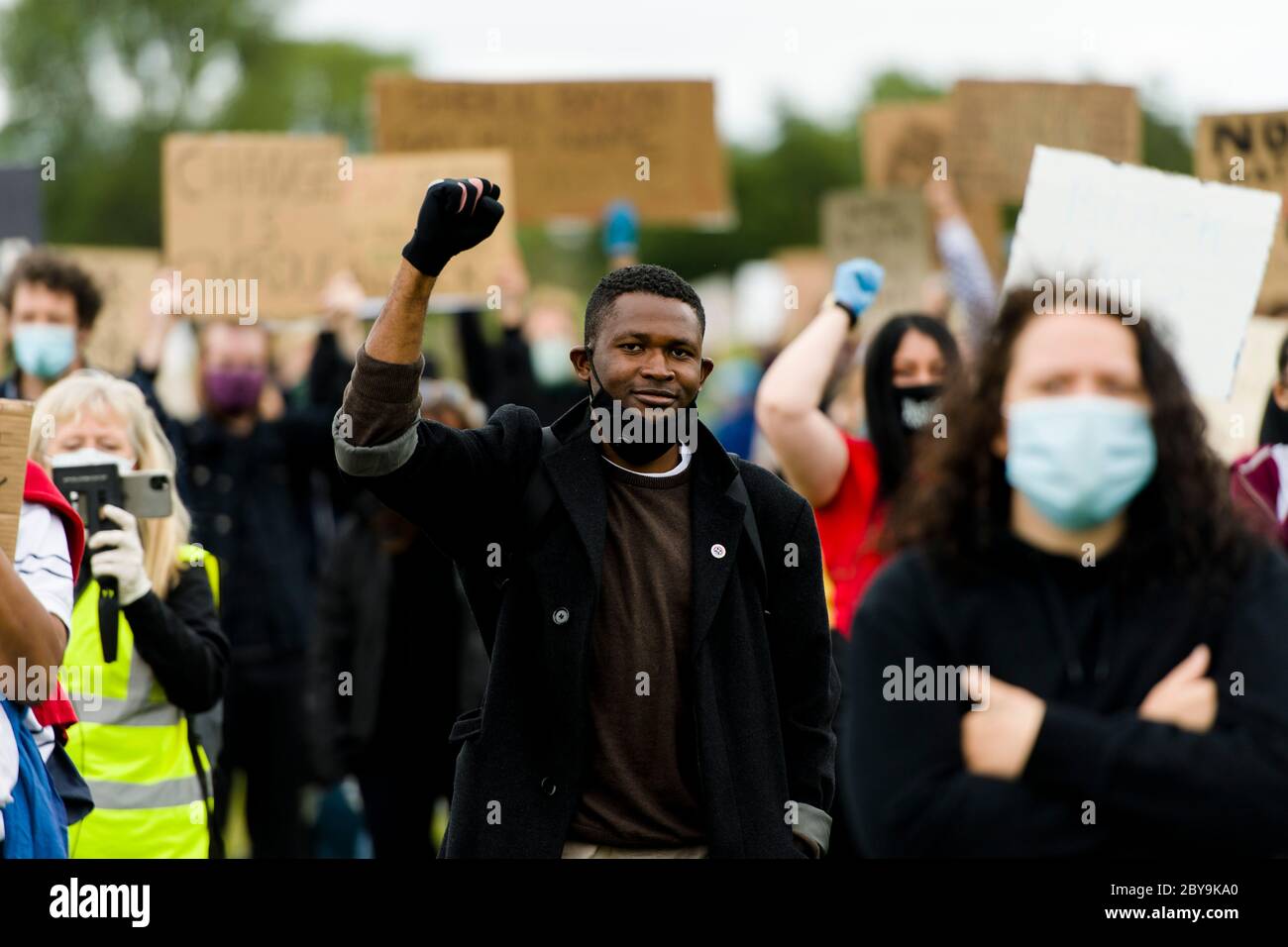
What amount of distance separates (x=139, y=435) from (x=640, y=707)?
7.27ft

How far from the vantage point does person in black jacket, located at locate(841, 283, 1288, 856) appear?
117 inches

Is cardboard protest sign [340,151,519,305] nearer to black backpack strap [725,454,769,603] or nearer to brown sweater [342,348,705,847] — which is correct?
black backpack strap [725,454,769,603]

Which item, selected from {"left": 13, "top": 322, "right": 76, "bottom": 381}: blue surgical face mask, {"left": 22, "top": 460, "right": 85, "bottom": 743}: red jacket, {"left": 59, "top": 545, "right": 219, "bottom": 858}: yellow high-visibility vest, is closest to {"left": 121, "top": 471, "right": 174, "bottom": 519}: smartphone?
{"left": 59, "top": 545, "right": 219, "bottom": 858}: yellow high-visibility vest

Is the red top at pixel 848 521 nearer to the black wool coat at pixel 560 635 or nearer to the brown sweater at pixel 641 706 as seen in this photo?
the black wool coat at pixel 560 635

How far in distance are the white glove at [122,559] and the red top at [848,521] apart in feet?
5.67

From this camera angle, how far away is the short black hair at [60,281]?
671cm

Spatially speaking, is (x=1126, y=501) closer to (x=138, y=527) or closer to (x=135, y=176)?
(x=138, y=527)

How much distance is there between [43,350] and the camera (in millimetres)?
6574

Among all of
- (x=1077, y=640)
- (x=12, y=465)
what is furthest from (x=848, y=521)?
(x=1077, y=640)

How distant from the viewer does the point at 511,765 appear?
13.1ft

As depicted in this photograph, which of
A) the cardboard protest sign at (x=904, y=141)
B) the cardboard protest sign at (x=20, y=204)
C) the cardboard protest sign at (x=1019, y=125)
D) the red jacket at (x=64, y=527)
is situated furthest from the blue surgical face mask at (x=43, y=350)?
the cardboard protest sign at (x=904, y=141)

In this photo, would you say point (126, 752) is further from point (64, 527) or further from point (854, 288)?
point (854, 288)

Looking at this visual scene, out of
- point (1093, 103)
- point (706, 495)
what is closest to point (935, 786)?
point (706, 495)
